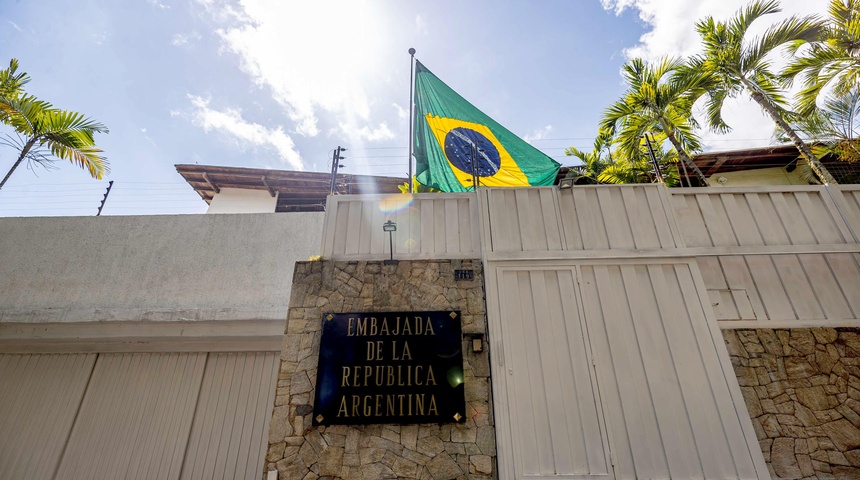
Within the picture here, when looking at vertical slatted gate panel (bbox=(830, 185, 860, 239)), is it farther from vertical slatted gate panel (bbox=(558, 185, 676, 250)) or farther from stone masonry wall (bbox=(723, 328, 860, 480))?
vertical slatted gate panel (bbox=(558, 185, 676, 250))

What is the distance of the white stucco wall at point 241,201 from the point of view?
12656 mm

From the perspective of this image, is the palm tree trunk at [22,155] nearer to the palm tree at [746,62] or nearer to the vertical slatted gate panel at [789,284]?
the vertical slatted gate panel at [789,284]

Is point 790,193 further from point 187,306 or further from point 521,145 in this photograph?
point 187,306

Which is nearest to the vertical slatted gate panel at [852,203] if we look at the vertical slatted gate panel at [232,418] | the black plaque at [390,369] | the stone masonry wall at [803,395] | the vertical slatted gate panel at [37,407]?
the stone masonry wall at [803,395]

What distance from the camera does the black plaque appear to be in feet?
14.5

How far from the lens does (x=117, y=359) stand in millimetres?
6781

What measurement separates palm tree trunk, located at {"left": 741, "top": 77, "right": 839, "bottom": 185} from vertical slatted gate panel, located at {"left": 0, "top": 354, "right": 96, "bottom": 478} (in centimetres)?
1576

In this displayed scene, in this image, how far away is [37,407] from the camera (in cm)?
646

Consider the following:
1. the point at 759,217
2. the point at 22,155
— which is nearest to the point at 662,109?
the point at 759,217

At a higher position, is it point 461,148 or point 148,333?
point 461,148

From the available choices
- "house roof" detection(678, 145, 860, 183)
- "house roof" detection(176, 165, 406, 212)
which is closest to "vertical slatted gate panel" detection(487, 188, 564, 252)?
"house roof" detection(176, 165, 406, 212)

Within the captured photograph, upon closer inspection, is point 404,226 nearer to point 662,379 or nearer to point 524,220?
point 524,220

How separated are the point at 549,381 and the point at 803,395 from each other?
10.5 feet

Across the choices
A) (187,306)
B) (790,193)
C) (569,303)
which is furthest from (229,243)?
(790,193)
